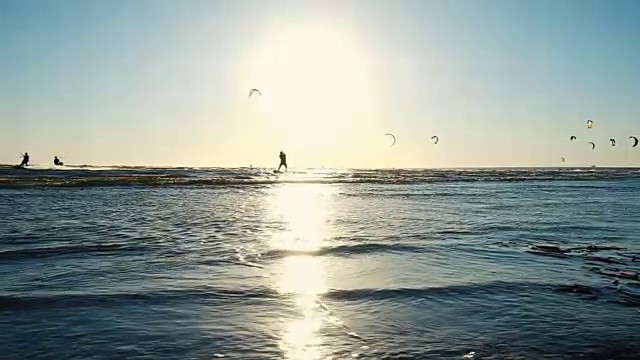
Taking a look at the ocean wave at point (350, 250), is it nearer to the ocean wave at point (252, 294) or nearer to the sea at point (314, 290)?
the sea at point (314, 290)

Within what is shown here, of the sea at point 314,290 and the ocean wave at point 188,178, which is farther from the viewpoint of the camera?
the ocean wave at point 188,178

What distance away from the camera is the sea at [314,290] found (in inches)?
201

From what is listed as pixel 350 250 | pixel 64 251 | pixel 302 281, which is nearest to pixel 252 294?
pixel 302 281

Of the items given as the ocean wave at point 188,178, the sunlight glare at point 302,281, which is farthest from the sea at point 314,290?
the ocean wave at point 188,178

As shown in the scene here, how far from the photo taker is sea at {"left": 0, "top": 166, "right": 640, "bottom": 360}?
5.11 m

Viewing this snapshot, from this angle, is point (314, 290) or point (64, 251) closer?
point (314, 290)

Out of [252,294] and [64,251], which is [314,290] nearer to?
[252,294]

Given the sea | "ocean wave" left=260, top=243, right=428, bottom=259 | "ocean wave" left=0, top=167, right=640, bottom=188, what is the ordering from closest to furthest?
1. the sea
2. "ocean wave" left=260, top=243, right=428, bottom=259
3. "ocean wave" left=0, top=167, right=640, bottom=188

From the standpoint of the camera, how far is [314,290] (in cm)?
736

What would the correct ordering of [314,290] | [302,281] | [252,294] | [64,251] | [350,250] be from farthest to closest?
[350,250] → [64,251] → [302,281] → [314,290] → [252,294]

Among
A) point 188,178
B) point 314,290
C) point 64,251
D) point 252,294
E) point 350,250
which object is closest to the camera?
point 252,294

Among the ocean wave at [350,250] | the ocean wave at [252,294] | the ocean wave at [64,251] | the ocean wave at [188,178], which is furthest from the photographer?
the ocean wave at [188,178]

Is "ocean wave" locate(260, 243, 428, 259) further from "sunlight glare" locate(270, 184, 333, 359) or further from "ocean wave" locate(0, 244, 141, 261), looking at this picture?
"ocean wave" locate(0, 244, 141, 261)

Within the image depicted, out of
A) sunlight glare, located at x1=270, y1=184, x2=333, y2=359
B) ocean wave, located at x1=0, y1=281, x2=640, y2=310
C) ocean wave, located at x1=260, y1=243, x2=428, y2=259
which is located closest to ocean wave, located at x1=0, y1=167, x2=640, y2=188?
sunlight glare, located at x1=270, y1=184, x2=333, y2=359
